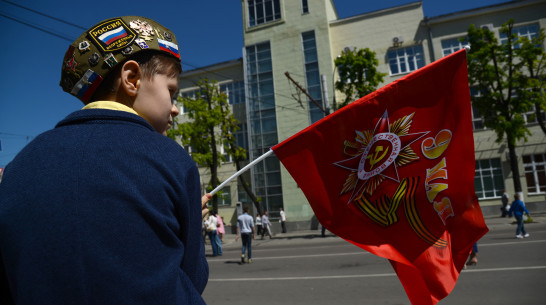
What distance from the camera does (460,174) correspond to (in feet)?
9.33

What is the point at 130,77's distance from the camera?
3.55ft

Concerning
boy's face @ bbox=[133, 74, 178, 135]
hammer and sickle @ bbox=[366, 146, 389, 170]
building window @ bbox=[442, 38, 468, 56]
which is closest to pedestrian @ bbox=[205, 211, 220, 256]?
hammer and sickle @ bbox=[366, 146, 389, 170]

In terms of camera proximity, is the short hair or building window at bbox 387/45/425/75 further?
building window at bbox 387/45/425/75

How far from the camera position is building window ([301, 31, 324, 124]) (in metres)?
28.9

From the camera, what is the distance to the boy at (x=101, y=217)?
2.52ft

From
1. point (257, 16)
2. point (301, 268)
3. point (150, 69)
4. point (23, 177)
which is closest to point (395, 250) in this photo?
point (150, 69)

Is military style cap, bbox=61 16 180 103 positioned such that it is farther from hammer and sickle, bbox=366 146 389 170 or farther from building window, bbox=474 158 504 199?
building window, bbox=474 158 504 199

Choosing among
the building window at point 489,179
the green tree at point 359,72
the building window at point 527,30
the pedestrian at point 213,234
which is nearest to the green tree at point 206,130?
the pedestrian at point 213,234

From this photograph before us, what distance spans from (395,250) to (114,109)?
2464 mm

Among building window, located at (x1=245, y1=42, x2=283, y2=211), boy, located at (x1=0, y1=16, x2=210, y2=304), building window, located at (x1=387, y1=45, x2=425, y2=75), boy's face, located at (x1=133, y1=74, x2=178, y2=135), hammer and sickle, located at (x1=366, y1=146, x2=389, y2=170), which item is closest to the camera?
boy, located at (x1=0, y1=16, x2=210, y2=304)

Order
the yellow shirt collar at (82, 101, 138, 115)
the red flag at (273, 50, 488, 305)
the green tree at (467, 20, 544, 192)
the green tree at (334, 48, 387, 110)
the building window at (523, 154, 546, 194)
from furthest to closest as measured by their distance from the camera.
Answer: the building window at (523, 154, 546, 194)
the green tree at (334, 48, 387, 110)
the green tree at (467, 20, 544, 192)
the red flag at (273, 50, 488, 305)
the yellow shirt collar at (82, 101, 138, 115)

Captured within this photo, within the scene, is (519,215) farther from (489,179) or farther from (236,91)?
(236,91)

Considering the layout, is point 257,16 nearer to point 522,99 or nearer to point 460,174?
point 522,99

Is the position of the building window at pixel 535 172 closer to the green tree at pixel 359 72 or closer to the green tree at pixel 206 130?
the green tree at pixel 359 72
